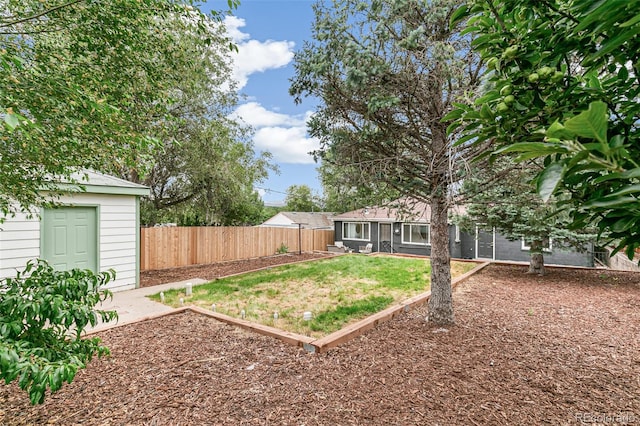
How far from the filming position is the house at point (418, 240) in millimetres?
12305

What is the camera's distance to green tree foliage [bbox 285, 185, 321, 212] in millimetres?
Result: 34062

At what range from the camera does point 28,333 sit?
1785 millimetres

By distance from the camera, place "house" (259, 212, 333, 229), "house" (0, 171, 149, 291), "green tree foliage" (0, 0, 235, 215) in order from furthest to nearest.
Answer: "house" (259, 212, 333, 229) < "house" (0, 171, 149, 291) < "green tree foliage" (0, 0, 235, 215)

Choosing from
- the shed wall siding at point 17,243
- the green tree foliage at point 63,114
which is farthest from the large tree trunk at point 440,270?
the shed wall siding at point 17,243

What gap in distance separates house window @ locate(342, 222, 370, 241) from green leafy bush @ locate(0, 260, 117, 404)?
15048mm

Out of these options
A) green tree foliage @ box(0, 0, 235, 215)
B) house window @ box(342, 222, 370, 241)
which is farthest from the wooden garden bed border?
house window @ box(342, 222, 370, 241)

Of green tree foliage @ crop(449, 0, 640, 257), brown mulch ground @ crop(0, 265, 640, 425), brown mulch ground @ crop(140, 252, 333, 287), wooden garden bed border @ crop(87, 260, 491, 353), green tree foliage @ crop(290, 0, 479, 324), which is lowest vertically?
brown mulch ground @ crop(140, 252, 333, 287)

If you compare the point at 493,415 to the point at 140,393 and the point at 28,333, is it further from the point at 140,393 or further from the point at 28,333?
the point at 28,333

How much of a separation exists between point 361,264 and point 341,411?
296 inches

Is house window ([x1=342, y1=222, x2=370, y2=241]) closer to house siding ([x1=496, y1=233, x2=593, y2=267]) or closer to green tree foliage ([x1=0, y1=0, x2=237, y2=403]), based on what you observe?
house siding ([x1=496, y1=233, x2=593, y2=267])

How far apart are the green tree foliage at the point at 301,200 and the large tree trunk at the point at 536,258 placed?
87.8 feet

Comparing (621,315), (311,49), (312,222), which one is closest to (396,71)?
(311,49)

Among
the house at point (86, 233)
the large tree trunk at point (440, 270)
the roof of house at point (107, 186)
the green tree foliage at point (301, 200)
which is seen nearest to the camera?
the large tree trunk at point (440, 270)

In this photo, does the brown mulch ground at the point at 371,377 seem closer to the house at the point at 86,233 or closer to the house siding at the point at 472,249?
the house at the point at 86,233
